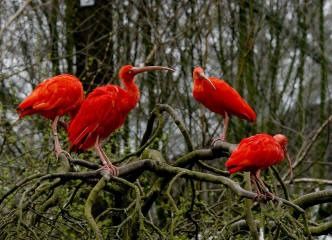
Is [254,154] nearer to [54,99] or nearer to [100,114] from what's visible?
[100,114]

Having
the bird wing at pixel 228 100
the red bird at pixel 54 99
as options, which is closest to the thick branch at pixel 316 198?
the bird wing at pixel 228 100

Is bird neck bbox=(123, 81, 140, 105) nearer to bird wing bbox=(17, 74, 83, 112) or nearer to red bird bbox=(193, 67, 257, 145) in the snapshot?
bird wing bbox=(17, 74, 83, 112)

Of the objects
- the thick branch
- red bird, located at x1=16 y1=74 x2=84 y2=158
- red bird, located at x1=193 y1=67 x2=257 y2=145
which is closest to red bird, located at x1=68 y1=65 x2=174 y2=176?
red bird, located at x1=16 y1=74 x2=84 y2=158

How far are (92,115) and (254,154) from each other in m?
1.38

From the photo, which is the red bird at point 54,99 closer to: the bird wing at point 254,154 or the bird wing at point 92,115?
the bird wing at point 92,115

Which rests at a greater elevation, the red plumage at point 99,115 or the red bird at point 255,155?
the red plumage at point 99,115

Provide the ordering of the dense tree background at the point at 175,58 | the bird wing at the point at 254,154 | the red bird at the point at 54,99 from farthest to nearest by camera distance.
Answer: the dense tree background at the point at 175,58
the red bird at the point at 54,99
the bird wing at the point at 254,154

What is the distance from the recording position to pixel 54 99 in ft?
14.2

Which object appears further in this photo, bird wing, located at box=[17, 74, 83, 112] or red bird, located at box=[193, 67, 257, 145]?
red bird, located at box=[193, 67, 257, 145]

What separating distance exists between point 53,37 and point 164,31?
2072mm

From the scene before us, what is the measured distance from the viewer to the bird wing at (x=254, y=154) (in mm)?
3770

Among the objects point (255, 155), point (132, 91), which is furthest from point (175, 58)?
point (255, 155)

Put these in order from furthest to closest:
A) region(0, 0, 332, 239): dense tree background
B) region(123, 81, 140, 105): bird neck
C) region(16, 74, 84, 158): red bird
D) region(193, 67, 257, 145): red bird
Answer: region(0, 0, 332, 239): dense tree background
region(193, 67, 257, 145): red bird
region(123, 81, 140, 105): bird neck
region(16, 74, 84, 158): red bird

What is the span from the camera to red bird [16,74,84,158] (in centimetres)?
427
